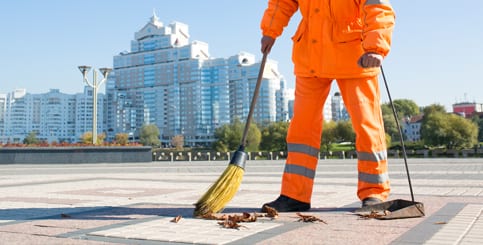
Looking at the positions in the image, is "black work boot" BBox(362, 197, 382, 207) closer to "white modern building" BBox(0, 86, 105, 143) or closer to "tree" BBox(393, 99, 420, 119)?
"tree" BBox(393, 99, 420, 119)

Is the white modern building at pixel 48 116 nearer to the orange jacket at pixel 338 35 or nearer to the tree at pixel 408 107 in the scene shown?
the tree at pixel 408 107

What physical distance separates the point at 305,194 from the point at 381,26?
4.66ft

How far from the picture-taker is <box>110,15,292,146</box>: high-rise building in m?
118

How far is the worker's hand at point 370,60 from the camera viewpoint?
3270 mm

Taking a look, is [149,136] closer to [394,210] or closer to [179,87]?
[179,87]

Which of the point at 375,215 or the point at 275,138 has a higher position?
the point at 275,138

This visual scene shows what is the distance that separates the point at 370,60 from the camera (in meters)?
3.27

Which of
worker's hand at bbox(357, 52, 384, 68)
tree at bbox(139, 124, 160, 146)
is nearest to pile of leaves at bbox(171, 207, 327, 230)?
worker's hand at bbox(357, 52, 384, 68)

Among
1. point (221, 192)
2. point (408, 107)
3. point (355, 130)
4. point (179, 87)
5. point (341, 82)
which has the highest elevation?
point (179, 87)

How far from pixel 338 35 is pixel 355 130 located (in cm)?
76

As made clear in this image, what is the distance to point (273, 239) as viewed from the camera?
2.45m

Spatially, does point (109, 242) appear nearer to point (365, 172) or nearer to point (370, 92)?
point (365, 172)

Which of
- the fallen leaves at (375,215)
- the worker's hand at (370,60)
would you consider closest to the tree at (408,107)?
the worker's hand at (370,60)

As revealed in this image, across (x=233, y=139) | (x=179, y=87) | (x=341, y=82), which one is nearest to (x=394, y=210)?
(x=341, y=82)
